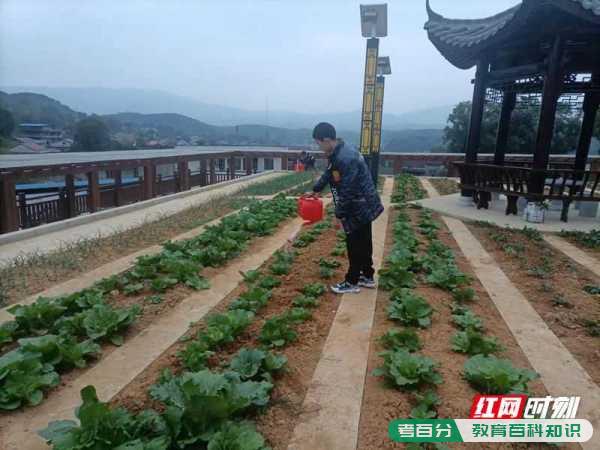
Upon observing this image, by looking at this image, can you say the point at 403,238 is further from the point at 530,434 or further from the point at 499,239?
the point at 530,434

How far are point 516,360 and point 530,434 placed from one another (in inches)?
37.1

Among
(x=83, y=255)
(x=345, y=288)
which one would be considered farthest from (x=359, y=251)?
(x=83, y=255)

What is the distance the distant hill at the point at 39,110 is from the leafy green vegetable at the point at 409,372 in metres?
47.9

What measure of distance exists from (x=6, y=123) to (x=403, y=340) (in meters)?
34.8

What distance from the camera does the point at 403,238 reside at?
258 inches

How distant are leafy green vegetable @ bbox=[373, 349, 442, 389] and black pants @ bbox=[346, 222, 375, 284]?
176 cm

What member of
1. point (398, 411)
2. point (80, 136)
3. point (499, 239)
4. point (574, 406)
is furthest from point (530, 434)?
point (80, 136)

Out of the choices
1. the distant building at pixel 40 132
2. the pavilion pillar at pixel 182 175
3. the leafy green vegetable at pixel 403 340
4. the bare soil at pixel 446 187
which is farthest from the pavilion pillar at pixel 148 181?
the distant building at pixel 40 132

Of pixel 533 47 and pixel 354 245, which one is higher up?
pixel 533 47

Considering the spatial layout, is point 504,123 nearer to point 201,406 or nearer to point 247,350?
point 247,350

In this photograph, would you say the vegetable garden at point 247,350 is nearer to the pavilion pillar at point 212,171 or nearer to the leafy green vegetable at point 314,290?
the leafy green vegetable at point 314,290

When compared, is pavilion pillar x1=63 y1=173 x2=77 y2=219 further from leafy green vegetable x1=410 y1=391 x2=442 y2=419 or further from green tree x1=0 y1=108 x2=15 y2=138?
green tree x1=0 y1=108 x2=15 y2=138

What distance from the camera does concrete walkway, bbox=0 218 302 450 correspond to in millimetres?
2453

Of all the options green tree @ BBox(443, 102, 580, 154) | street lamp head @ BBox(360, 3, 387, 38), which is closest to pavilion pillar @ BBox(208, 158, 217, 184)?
street lamp head @ BBox(360, 3, 387, 38)
